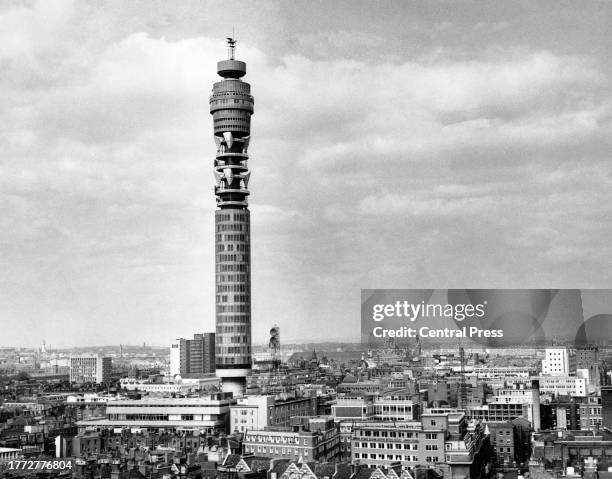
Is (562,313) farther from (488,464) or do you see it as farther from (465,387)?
(465,387)

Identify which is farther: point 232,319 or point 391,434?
point 232,319

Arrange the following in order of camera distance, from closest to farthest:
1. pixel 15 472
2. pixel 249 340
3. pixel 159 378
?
pixel 15 472
pixel 249 340
pixel 159 378

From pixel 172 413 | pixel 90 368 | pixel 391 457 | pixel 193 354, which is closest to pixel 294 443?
pixel 391 457

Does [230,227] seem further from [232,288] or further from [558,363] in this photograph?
[558,363]

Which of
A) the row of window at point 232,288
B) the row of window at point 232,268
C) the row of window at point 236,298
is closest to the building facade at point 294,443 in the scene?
the row of window at point 236,298

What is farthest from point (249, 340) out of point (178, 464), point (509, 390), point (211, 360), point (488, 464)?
point (211, 360)

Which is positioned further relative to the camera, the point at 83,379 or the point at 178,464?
the point at 83,379

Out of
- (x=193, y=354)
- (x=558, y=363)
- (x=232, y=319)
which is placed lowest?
(x=558, y=363)

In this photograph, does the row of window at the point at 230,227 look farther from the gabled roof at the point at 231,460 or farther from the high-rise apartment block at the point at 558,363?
the gabled roof at the point at 231,460
